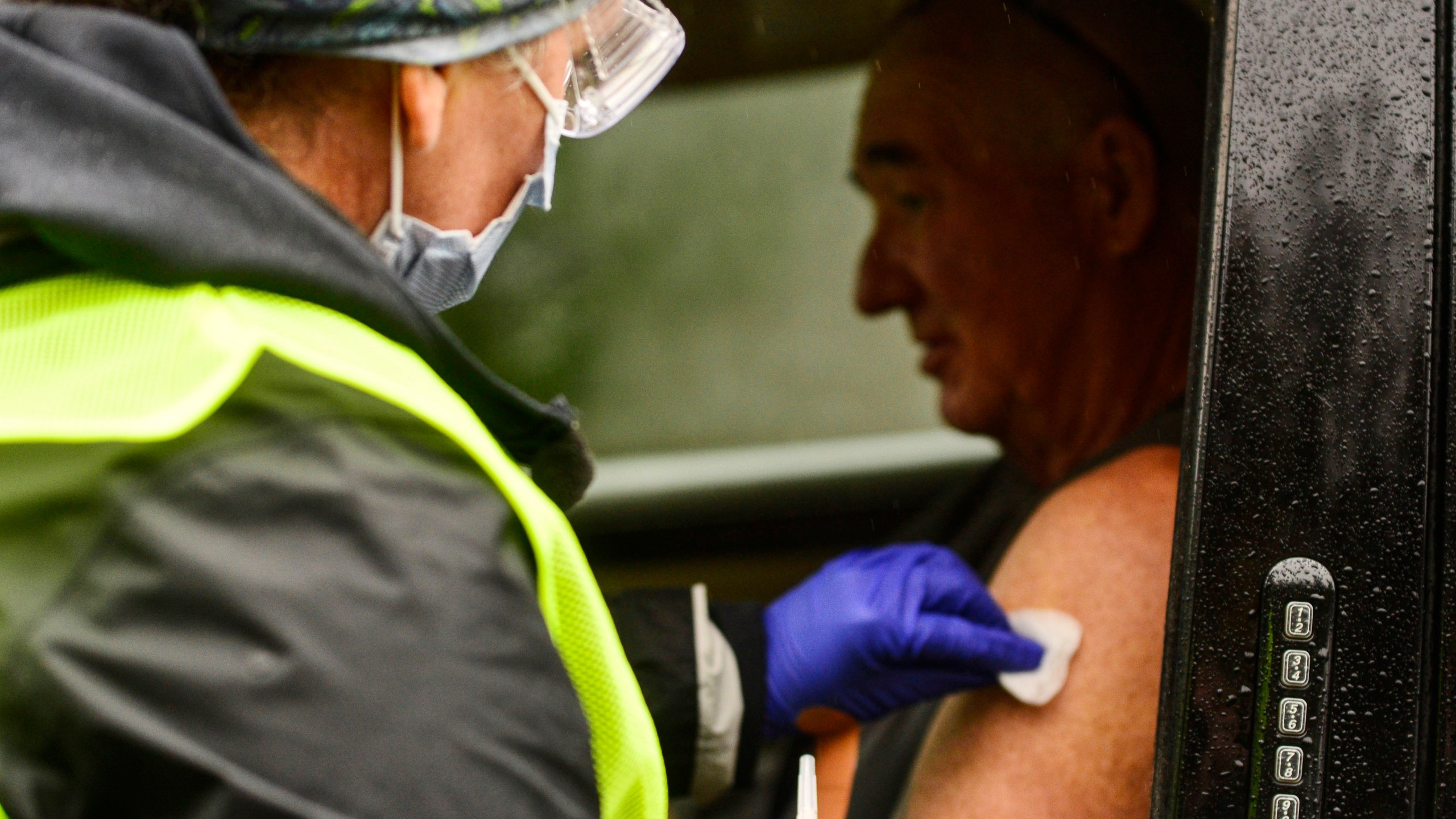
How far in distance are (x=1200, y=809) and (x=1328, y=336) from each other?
409 millimetres

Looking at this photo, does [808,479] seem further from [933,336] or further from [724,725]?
[724,725]

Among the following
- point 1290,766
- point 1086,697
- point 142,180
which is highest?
point 142,180

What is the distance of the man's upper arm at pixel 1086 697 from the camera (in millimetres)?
1556

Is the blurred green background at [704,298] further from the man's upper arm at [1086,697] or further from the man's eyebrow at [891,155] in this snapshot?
the man's upper arm at [1086,697]

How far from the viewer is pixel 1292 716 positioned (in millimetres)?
1044

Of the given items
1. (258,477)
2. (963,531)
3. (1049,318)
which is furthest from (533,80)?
(963,531)

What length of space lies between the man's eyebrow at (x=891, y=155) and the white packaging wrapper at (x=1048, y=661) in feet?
3.86

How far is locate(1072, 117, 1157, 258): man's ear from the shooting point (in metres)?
2.21

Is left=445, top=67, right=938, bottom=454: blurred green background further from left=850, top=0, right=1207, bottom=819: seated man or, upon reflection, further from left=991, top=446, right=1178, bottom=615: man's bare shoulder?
left=991, top=446, right=1178, bottom=615: man's bare shoulder

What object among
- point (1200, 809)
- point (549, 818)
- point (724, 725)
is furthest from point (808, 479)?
point (549, 818)

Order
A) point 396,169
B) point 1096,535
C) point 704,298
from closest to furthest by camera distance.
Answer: point 396,169 < point 1096,535 < point 704,298

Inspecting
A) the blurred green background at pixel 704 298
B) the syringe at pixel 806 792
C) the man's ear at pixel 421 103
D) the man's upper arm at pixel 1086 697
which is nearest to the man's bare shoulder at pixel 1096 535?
the man's upper arm at pixel 1086 697

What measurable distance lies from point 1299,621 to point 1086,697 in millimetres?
610

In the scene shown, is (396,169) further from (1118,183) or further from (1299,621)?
(1118,183)
